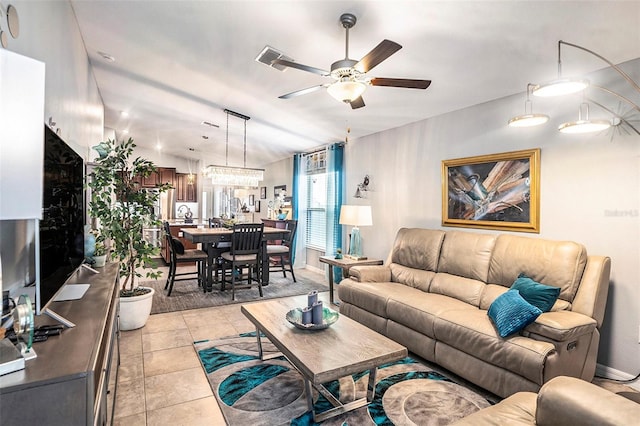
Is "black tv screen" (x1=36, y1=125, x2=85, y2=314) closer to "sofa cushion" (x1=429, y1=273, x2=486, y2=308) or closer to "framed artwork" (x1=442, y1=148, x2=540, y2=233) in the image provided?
"sofa cushion" (x1=429, y1=273, x2=486, y2=308)

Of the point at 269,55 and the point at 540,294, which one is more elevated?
the point at 269,55

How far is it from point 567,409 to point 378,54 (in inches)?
78.1

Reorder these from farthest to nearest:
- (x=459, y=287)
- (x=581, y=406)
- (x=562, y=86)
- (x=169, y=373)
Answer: (x=459, y=287) → (x=169, y=373) → (x=562, y=86) → (x=581, y=406)

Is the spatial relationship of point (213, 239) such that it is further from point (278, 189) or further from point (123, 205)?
point (278, 189)

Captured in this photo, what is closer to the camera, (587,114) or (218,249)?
(587,114)

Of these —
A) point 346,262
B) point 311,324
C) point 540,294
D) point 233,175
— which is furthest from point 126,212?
point 540,294

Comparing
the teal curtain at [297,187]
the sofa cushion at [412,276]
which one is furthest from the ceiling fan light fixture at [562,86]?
the teal curtain at [297,187]

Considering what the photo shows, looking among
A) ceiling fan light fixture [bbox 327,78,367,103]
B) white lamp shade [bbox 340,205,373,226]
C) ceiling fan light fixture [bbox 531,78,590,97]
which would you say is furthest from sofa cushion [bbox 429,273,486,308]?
ceiling fan light fixture [bbox 327,78,367,103]

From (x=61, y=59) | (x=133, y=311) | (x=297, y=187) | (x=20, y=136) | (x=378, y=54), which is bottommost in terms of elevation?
(x=133, y=311)

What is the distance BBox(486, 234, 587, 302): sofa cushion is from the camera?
2646mm

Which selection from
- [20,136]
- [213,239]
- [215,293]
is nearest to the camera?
[20,136]

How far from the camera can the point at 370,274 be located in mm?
3965

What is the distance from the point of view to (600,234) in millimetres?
2775

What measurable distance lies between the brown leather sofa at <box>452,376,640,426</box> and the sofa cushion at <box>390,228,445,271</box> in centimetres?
224
